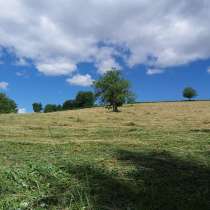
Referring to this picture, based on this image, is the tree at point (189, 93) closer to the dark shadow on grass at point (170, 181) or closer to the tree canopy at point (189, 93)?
the tree canopy at point (189, 93)

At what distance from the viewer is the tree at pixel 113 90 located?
3123 inches

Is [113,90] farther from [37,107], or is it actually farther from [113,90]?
[37,107]

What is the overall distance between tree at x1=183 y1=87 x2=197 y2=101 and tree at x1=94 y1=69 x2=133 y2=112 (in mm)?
47934

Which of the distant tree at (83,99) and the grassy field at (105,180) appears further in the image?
the distant tree at (83,99)

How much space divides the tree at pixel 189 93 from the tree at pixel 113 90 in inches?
1887

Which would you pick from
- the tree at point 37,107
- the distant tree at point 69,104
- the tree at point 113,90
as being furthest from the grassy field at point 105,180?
the tree at point 37,107

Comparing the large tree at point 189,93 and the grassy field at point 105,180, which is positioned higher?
the large tree at point 189,93

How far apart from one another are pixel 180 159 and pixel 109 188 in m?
4.83

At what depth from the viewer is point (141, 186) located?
9.74 metres

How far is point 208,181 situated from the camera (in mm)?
10453

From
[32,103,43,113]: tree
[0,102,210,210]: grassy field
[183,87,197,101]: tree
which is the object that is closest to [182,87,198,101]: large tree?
[183,87,197,101]: tree

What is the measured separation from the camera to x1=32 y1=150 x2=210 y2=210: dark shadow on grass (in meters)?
8.36

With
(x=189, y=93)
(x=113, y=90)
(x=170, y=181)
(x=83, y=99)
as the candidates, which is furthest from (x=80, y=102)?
(x=170, y=181)

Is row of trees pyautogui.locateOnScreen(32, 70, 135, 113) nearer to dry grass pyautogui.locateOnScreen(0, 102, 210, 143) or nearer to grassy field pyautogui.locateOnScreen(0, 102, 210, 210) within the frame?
dry grass pyautogui.locateOnScreen(0, 102, 210, 143)
